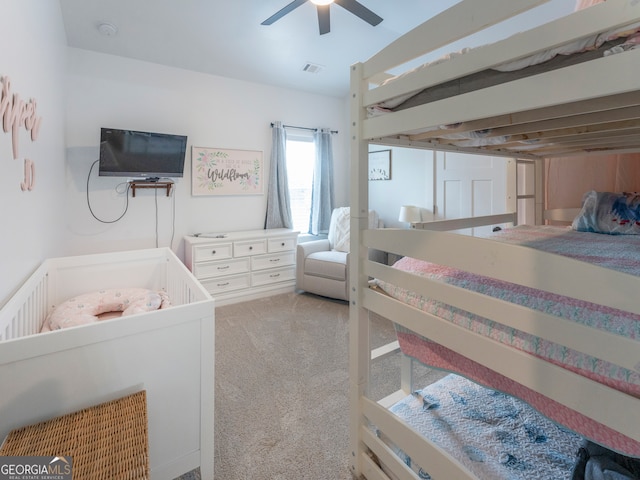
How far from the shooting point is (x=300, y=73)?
151 inches

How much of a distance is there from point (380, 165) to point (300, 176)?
1.07m

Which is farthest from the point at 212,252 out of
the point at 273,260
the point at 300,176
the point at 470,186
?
the point at 470,186

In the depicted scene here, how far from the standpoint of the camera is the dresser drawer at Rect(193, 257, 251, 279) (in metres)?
3.32

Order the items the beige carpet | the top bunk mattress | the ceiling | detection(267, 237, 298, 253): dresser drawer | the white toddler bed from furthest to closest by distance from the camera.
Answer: detection(267, 237, 298, 253): dresser drawer < the ceiling < the beige carpet < the white toddler bed < the top bunk mattress

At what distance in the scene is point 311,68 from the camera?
12.3ft

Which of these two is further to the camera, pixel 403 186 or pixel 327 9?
pixel 403 186

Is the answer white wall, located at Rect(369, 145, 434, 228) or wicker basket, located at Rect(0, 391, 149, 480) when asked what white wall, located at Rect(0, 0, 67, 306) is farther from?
white wall, located at Rect(369, 145, 434, 228)

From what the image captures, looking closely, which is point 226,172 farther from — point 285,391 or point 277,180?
point 285,391

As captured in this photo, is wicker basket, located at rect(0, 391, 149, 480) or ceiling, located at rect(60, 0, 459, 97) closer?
wicker basket, located at rect(0, 391, 149, 480)

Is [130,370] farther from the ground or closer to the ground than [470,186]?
closer to the ground

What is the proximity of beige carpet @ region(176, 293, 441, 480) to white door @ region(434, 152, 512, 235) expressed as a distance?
1434 millimetres

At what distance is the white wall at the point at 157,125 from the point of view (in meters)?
3.00

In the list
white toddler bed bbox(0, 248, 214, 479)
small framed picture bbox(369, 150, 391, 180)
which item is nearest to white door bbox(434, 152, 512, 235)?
small framed picture bbox(369, 150, 391, 180)

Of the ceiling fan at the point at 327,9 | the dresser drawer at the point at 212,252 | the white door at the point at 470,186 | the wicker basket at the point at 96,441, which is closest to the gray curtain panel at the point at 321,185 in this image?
the dresser drawer at the point at 212,252
